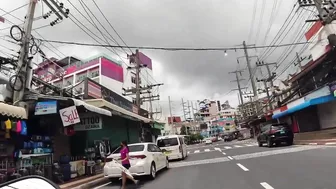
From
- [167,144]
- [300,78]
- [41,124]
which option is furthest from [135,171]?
[300,78]

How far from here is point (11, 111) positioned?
987 cm

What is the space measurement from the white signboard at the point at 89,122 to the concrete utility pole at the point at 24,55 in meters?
4.41

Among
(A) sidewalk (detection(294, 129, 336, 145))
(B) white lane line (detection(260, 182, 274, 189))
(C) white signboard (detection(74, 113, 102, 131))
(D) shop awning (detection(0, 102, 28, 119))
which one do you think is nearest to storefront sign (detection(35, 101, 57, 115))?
(D) shop awning (detection(0, 102, 28, 119))

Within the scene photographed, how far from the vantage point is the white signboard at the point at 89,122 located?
1550 cm

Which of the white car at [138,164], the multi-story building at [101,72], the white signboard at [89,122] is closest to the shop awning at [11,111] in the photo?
the white car at [138,164]

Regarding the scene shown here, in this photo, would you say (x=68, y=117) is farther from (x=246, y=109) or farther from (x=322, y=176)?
(x=246, y=109)

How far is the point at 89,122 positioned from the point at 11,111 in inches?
234

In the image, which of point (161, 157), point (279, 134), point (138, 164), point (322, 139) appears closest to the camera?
point (138, 164)

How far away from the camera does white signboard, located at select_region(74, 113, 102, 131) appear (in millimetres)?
15500

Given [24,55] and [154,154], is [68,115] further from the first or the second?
[154,154]

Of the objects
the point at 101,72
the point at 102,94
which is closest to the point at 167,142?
the point at 102,94

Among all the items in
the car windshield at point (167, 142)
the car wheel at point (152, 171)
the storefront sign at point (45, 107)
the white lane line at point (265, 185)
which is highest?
the storefront sign at point (45, 107)

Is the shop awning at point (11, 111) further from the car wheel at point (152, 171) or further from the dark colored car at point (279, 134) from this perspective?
the dark colored car at point (279, 134)

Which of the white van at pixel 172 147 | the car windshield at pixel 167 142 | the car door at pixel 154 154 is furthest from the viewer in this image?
the car windshield at pixel 167 142
